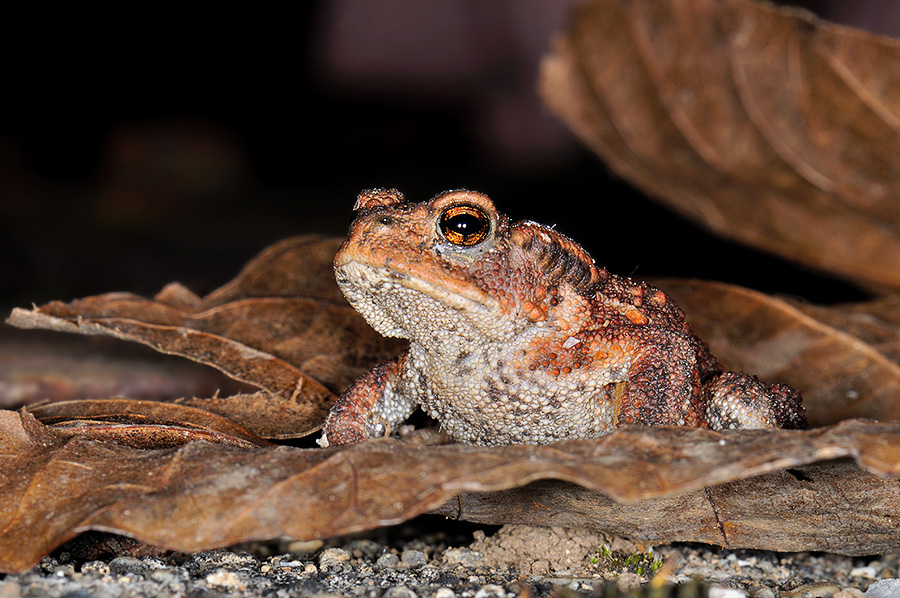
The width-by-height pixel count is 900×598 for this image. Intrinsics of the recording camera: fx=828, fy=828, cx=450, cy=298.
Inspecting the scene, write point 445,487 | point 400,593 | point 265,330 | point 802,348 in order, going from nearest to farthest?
point 445,487 < point 400,593 < point 265,330 < point 802,348

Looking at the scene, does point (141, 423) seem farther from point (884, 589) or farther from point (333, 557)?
point (884, 589)

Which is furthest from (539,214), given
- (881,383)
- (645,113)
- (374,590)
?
(374,590)

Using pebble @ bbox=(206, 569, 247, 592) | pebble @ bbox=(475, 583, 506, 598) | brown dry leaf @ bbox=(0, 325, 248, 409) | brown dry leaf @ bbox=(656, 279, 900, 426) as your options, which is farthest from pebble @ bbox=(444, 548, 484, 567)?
brown dry leaf @ bbox=(656, 279, 900, 426)

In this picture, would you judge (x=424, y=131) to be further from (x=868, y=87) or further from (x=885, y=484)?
(x=885, y=484)

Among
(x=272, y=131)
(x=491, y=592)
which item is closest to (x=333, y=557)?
(x=491, y=592)

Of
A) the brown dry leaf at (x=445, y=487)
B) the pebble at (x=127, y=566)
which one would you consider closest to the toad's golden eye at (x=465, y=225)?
the brown dry leaf at (x=445, y=487)

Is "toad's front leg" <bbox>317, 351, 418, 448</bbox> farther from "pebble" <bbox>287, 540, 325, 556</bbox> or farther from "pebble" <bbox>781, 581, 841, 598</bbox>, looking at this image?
"pebble" <bbox>781, 581, 841, 598</bbox>
